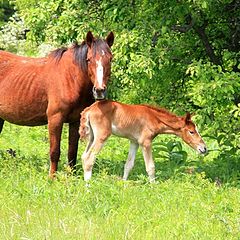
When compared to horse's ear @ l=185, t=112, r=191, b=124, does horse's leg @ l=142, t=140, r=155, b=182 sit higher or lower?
lower

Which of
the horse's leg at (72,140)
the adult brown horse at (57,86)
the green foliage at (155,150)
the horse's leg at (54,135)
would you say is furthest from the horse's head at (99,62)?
the horse's leg at (72,140)

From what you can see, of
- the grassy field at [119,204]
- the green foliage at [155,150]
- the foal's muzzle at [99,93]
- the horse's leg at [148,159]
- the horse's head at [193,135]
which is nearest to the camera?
the grassy field at [119,204]

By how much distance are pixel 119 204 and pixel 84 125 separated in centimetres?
213

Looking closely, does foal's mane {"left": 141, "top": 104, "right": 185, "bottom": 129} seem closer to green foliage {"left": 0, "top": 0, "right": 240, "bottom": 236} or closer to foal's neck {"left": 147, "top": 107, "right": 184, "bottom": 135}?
foal's neck {"left": 147, "top": 107, "right": 184, "bottom": 135}

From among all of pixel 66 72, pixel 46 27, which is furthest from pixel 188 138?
pixel 46 27

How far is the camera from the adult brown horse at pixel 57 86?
34.8 ft

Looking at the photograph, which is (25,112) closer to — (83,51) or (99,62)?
(83,51)

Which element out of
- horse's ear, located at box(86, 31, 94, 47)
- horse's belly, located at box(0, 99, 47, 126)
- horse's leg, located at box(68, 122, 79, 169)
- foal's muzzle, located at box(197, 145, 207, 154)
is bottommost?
horse's leg, located at box(68, 122, 79, 169)

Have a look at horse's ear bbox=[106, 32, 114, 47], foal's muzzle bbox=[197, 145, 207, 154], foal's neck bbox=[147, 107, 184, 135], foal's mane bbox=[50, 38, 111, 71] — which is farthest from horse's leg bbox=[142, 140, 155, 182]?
horse's ear bbox=[106, 32, 114, 47]

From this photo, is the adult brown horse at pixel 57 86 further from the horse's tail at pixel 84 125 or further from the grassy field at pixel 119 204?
the grassy field at pixel 119 204

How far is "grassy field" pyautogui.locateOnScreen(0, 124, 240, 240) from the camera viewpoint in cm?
754

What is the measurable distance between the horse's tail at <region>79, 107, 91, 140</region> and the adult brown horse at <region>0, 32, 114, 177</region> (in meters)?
0.29

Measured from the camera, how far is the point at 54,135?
11031 millimetres

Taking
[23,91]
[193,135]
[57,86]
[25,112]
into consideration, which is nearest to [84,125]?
[57,86]
